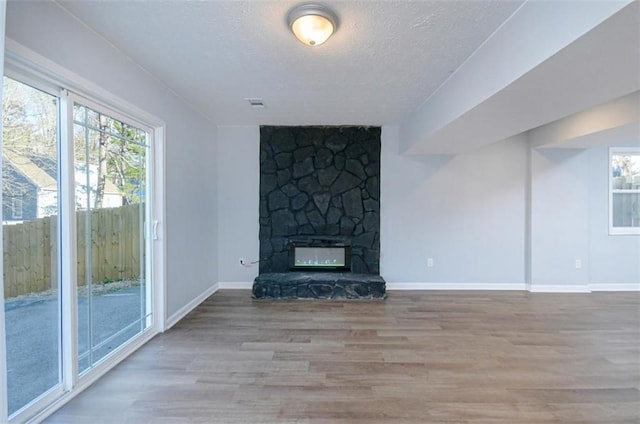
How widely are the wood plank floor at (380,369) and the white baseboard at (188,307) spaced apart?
115 millimetres

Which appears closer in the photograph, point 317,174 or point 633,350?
point 633,350

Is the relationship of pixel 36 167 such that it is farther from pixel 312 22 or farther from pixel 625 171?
pixel 625 171

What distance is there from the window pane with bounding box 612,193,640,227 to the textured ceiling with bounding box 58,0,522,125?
12.2ft

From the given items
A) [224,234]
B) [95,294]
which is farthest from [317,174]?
[95,294]

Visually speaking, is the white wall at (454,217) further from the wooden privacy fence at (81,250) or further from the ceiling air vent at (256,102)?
the wooden privacy fence at (81,250)

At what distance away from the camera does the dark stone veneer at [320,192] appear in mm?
4738

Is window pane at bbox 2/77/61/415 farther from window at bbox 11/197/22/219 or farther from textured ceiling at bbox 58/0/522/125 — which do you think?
textured ceiling at bbox 58/0/522/125

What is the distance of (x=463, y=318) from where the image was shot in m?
3.56

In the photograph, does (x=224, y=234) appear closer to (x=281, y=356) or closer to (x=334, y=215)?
(x=334, y=215)

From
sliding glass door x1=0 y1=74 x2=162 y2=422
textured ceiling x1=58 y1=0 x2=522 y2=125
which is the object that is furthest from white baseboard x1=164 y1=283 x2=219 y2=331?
textured ceiling x1=58 y1=0 x2=522 y2=125

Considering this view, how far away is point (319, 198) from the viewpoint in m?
4.76

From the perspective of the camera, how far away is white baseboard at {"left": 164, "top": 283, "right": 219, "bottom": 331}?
3278 millimetres

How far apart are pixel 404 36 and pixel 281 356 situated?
8.57 ft

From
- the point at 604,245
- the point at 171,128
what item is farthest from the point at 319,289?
the point at 604,245
